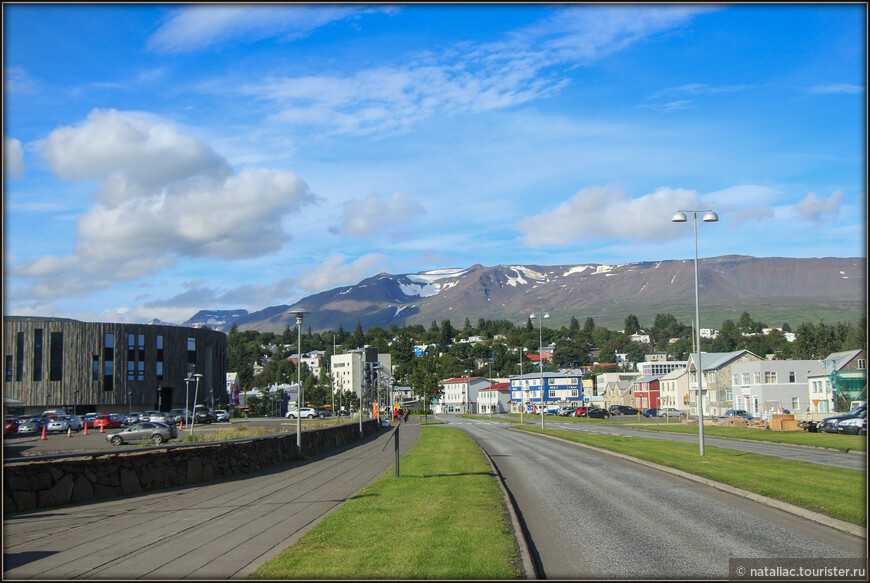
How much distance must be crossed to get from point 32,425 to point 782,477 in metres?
63.2

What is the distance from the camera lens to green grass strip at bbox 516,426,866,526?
48.2 ft

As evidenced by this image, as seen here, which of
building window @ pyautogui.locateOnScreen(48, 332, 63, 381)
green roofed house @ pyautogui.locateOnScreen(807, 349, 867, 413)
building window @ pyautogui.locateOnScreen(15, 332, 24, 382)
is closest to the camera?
green roofed house @ pyautogui.locateOnScreen(807, 349, 867, 413)

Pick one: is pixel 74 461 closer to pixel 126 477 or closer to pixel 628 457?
A: pixel 126 477

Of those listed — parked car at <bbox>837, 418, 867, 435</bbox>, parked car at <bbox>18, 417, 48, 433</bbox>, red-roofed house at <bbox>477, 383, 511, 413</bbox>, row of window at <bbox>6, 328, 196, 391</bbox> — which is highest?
row of window at <bbox>6, 328, 196, 391</bbox>

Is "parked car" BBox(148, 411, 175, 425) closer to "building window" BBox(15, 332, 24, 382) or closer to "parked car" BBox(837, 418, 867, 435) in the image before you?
"building window" BBox(15, 332, 24, 382)

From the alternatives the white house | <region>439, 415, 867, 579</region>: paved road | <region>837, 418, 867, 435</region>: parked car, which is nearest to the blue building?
the white house

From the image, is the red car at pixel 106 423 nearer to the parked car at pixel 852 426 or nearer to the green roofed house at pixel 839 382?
the parked car at pixel 852 426

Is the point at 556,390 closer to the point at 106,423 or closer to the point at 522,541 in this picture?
the point at 106,423

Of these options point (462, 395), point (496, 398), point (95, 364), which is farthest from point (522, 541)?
point (462, 395)

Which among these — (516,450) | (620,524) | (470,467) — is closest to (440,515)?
(620,524)

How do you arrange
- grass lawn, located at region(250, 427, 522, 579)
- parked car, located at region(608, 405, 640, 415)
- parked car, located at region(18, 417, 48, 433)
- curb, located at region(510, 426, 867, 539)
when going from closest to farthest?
grass lawn, located at region(250, 427, 522, 579) → curb, located at region(510, 426, 867, 539) → parked car, located at region(18, 417, 48, 433) → parked car, located at region(608, 405, 640, 415)

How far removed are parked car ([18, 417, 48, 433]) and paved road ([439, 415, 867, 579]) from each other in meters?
55.7

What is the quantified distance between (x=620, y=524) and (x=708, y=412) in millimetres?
96653

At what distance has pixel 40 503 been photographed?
1559 centimetres
